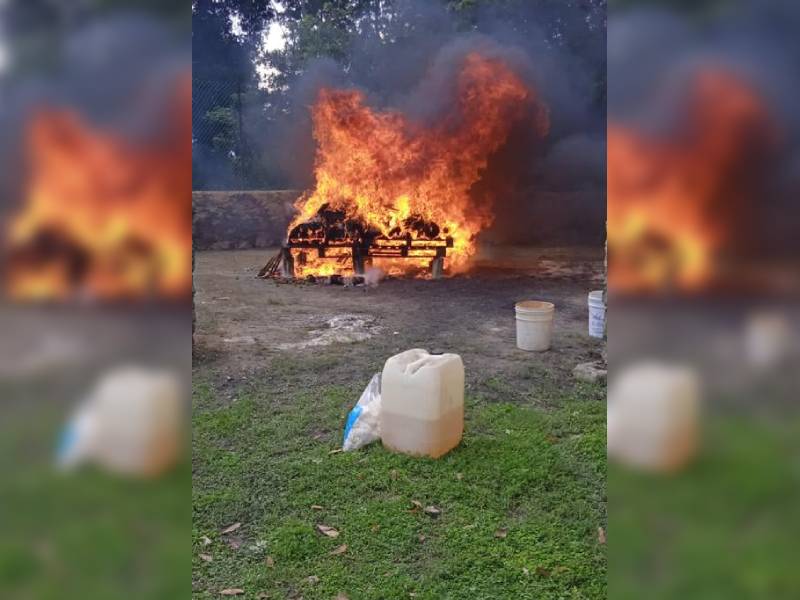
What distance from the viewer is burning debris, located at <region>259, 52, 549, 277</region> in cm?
1495

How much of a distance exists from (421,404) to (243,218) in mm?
16059

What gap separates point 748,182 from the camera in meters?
0.62

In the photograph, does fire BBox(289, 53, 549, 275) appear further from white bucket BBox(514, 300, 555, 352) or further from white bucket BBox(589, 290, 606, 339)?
white bucket BBox(514, 300, 555, 352)

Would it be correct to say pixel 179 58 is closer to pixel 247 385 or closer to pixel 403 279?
pixel 247 385

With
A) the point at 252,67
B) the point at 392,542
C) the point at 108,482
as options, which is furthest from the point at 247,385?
the point at 252,67

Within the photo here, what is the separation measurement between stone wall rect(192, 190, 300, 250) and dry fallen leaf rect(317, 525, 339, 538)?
16196mm

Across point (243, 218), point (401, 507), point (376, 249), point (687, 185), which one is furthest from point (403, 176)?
point (687, 185)

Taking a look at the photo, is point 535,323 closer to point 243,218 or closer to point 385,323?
point 385,323

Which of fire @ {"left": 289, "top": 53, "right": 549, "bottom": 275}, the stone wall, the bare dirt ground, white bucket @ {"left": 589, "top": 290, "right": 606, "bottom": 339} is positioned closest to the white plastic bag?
the bare dirt ground

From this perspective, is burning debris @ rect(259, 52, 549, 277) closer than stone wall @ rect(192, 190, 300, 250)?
Yes

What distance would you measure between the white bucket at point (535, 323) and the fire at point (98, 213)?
7348mm

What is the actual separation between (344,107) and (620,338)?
1739 cm

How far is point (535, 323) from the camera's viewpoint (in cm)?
793

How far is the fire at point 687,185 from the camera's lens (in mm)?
620
